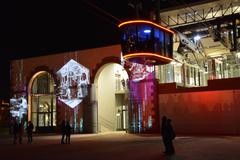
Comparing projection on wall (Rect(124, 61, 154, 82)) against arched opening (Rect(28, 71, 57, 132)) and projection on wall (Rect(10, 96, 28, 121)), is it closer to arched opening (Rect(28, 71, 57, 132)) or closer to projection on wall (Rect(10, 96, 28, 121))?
arched opening (Rect(28, 71, 57, 132))

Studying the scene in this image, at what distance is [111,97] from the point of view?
32688 millimetres

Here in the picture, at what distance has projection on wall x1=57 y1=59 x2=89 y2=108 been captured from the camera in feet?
104

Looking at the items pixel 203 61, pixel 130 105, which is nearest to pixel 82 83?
pixel 130 105

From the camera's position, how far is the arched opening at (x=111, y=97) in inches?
1254

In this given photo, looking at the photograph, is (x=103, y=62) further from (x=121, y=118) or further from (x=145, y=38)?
(x=145, y=38)

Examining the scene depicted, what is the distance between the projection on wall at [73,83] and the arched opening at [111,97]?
1.29 metres

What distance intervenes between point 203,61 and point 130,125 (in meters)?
11.5

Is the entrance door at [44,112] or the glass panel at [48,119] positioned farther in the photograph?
the glass panel at [48,119]

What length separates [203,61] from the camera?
35562 millimetres

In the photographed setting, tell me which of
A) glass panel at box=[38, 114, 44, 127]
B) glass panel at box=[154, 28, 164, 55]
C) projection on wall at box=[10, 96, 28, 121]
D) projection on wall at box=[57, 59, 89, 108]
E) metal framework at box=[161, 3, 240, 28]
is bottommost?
glass panel at box=[38, 114, 44, 127]

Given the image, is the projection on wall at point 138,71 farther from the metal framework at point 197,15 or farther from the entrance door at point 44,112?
the entrance door at point 44,112

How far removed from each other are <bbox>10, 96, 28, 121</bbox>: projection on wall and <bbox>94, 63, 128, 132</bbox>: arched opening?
8114 mm

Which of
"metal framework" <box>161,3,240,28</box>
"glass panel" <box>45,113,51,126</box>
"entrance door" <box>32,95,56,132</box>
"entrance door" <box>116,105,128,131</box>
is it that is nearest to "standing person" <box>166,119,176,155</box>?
"metal framework" <box>161,3,240,28</box>

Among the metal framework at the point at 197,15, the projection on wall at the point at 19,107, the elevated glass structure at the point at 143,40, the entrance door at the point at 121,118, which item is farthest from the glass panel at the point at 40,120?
the metal framework at the point at 197,15
